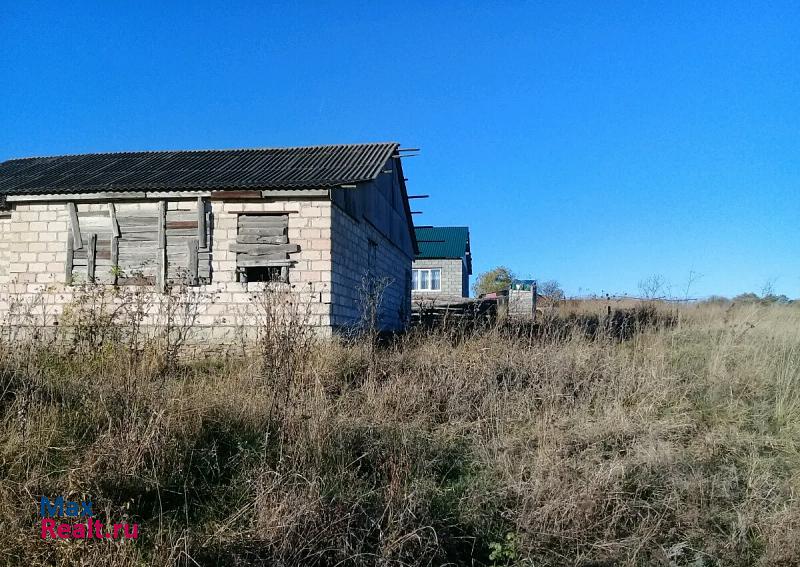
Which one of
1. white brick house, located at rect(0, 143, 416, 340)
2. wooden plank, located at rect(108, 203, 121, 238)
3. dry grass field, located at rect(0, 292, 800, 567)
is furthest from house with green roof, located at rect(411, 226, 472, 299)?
dry grass field, located at rect(0, 292, 800, 567)

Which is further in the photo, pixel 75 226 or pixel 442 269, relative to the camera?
pixel 442 269

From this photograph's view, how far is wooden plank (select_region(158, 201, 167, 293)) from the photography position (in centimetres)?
1102

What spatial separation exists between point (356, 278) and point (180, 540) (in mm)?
9849

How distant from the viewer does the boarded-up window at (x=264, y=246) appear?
1093 cm

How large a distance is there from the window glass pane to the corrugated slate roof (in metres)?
19.3

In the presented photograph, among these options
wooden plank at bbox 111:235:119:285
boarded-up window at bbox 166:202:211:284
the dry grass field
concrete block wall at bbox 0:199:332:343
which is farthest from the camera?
wooden plank at bbox 111:235:119:285

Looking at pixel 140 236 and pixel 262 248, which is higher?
pixel 140 236

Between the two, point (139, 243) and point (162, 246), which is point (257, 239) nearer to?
point (162, 246)

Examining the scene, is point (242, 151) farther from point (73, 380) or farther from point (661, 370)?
point (661, 370)

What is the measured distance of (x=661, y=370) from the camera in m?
6.80

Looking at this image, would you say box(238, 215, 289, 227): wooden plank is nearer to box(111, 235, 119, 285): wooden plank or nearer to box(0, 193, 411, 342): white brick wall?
box(0, 193, 411, 342): white brick wall

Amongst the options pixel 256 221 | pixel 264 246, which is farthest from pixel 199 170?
pixel 264 246

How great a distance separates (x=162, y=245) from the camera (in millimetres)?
11047

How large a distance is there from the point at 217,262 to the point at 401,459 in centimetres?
766
